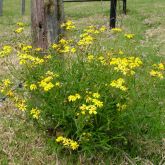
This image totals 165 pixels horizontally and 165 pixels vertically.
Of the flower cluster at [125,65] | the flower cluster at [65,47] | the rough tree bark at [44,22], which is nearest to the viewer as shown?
the flower cluster at [125,65]

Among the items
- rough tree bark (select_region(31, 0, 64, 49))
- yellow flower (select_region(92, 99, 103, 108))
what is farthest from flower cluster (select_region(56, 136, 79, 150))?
rough tree bark (select_region(31, 0, 64, 49))

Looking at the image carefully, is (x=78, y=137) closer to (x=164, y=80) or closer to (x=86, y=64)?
(x=86, y=64)

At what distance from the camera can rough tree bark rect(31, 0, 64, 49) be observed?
5.27 meters

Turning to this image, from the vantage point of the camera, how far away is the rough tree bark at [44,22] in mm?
5266

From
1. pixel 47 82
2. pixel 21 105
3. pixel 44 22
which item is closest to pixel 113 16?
pixel 44 22

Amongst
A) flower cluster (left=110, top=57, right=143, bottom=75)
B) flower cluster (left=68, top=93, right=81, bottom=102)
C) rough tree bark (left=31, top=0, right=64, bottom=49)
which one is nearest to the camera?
flower cluster (left=68, top=93, right=81, bottom=102)

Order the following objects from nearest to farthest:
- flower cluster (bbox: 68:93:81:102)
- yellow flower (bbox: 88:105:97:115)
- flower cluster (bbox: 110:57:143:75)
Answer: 1. yellow flower (bbox: 88:105:97:115)
2. flower cluster (bbox: 68:93:81:102)
3. flower cluster (bbox: 110:57:143:75)

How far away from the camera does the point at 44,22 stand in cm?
527

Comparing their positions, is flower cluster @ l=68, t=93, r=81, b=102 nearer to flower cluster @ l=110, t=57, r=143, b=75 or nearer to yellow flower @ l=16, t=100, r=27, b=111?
flower cluster @ l=110, t=57, r=143, b=75

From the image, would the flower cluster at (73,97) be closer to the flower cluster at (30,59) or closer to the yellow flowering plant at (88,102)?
the yellow flowering plant at (88,102)

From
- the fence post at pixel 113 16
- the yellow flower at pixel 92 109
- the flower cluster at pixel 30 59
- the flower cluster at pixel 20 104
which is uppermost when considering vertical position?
the flower cluster at pixel 30 59

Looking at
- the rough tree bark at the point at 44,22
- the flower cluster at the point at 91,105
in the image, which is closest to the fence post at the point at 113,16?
the rough tree bark at the point at 44,22

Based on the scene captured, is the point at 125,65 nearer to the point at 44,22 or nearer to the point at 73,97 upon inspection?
the point at 73,97

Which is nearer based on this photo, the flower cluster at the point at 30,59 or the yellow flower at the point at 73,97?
the yellow flower at the point at 73,97
